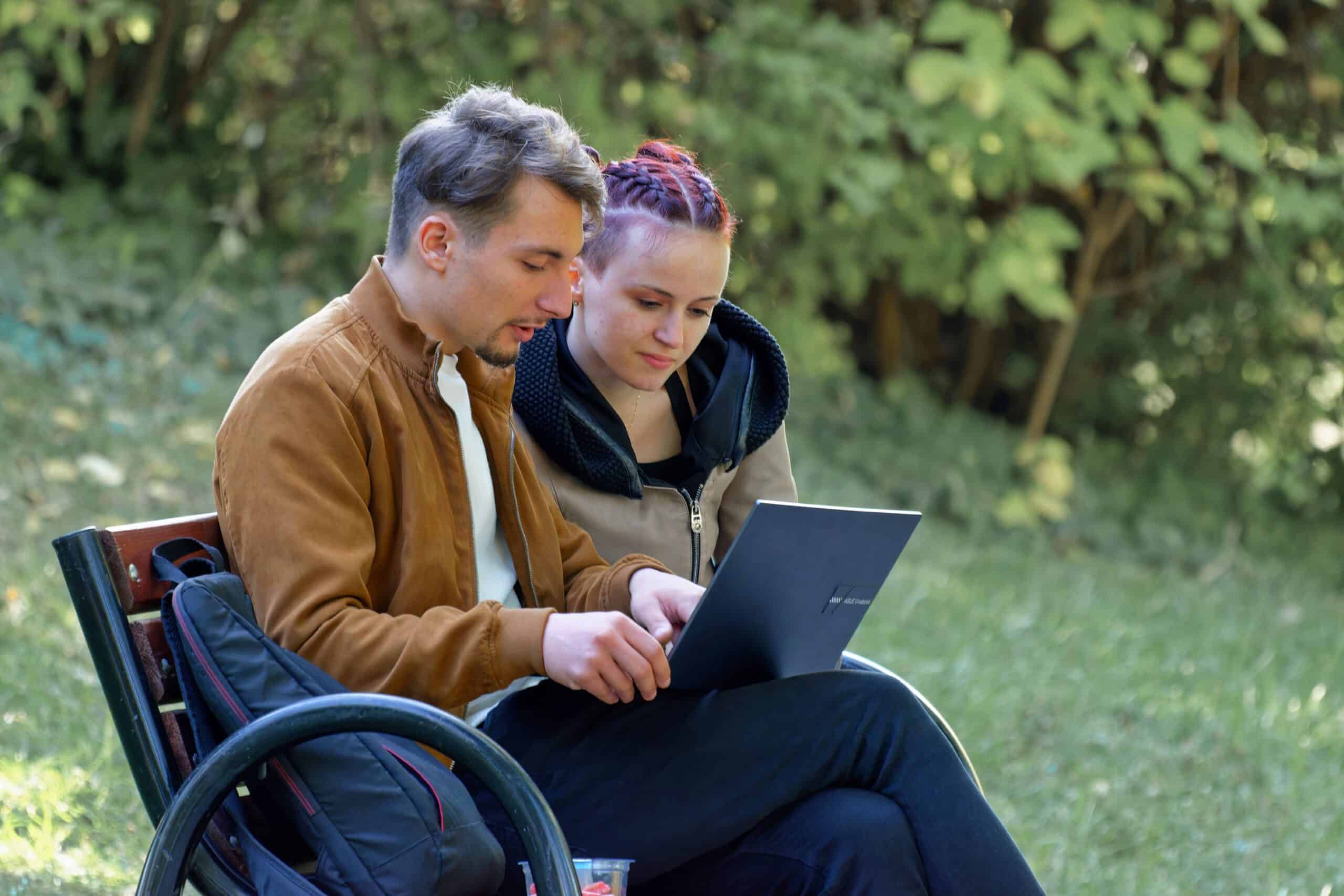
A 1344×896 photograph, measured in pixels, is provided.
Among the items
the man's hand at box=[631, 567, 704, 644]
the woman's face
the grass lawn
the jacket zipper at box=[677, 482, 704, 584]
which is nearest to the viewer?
the man's hand at box=[631, 567, 704, 644]

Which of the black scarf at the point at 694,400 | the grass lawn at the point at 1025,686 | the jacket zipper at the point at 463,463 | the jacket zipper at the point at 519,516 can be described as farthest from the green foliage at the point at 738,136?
the jacket zipper at the point at 463,463

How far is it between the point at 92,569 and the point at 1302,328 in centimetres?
789

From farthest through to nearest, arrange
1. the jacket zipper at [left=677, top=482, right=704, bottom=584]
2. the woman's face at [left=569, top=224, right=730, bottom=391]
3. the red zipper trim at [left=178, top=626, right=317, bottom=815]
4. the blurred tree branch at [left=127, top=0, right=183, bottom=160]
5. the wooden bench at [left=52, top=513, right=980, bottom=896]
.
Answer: the blurred tree branch at [left=127, top=0, right=183, bottom=160], the jacket zipper at [left=677, top=482, right=704, bottom=584], the woman's face at [left=569, top=224, right=730, bottom=391], the red zipper trim at [left=178, top=626, right=317, bottom=815], the wooden bench at [left=52, top=513, right=980, bottom=896]

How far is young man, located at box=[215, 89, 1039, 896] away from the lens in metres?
1.92

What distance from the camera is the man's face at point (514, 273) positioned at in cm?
209

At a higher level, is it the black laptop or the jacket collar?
the jacket collar

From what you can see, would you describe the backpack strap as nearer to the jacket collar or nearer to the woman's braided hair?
the jacket collar

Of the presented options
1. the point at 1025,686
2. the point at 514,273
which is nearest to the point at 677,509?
the point at 514,273

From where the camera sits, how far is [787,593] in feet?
6.50

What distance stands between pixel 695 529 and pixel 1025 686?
258 centimetres

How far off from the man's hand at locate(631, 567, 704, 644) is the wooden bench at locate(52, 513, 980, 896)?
29 cm

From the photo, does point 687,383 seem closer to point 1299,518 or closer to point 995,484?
point 995,484

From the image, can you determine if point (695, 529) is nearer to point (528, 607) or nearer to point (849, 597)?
point (528, 607)

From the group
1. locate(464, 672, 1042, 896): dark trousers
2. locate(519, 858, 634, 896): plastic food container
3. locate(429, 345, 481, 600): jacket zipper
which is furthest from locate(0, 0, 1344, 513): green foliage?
locate(519, 858, 634, 896): plastic food container
